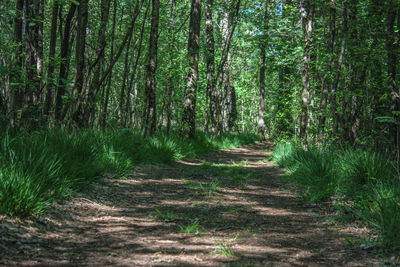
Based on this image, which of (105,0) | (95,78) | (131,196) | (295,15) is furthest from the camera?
(295,15)

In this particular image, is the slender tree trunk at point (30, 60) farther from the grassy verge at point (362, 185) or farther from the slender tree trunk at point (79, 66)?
the grassy verge at point (362, 185)

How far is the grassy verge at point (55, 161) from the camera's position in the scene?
300cm

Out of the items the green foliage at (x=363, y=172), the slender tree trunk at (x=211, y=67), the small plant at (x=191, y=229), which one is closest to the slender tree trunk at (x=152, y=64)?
the slender tree trunk at (x=211, y=67)

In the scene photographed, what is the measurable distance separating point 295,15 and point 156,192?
32.8 ft

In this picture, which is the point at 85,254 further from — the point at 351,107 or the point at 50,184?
the point at 351,107

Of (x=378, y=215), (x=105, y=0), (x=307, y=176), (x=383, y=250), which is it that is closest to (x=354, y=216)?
(x=378, y=215)

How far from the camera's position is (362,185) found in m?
4.36

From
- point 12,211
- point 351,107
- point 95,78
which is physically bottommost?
point 12,211

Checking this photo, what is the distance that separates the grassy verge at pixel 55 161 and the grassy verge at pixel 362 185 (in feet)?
10.6

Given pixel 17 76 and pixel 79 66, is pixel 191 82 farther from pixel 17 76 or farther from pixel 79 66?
pixel 17 76

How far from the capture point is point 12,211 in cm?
294

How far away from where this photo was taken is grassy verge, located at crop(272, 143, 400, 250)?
Result: 116 inches

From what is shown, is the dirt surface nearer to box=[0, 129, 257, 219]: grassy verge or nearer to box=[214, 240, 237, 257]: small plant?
box=[214, 240, 237, 257]: small plant

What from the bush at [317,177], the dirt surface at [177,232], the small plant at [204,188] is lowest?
the dirt surface at [177,232]
